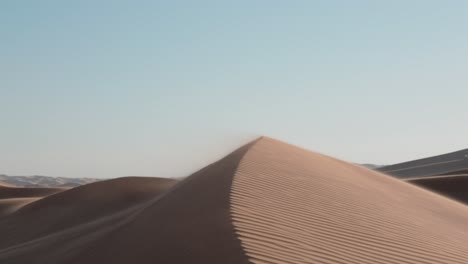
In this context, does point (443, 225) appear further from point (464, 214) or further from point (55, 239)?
point (55, 239)

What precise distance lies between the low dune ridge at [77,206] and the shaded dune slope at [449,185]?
32.7ft

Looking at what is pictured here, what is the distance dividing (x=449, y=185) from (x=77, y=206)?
1358 cm

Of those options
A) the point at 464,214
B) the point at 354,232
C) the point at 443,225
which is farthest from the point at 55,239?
the point at 464,214

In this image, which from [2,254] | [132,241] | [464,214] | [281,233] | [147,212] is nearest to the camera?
[281,233]

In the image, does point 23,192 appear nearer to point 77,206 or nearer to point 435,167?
point 77,206

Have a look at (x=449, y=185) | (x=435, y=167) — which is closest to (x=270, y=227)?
(x=449, y=185)

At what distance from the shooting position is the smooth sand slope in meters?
5.62

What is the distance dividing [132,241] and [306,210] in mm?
2230

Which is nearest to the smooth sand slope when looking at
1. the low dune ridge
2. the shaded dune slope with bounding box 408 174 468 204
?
the low dune ridge

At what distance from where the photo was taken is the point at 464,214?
11.4 metres

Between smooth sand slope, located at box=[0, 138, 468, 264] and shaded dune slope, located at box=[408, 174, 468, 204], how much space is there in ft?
34.6

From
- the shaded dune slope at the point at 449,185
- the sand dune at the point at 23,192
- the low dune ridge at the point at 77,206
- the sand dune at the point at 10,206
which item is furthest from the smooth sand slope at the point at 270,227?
the sand dune at the point at 23,192

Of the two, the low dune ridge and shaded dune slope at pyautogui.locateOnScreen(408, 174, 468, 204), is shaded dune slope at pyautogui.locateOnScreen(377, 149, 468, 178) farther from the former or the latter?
the low dune ridge

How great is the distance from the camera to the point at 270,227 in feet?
20.2
